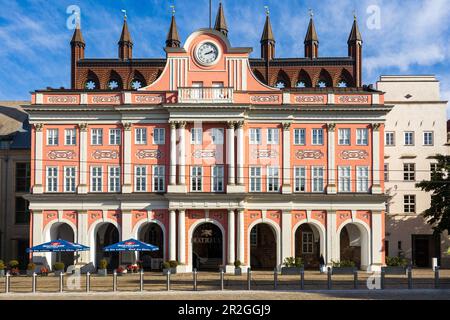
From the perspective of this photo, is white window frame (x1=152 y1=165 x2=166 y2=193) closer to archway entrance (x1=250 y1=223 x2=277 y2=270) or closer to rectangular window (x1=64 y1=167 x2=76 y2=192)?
rectangular window (x1=64 y1=167 x2=76 y2=192)

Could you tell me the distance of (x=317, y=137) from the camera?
4725 centimetres

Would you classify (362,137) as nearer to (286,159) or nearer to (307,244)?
(286,159)

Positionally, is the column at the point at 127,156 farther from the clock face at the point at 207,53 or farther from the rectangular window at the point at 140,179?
the clock face at the point at 207,53

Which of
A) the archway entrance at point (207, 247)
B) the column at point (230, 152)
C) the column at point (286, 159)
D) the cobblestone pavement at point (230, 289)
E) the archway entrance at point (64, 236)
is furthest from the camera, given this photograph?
the archway entrance at point (207, 247)

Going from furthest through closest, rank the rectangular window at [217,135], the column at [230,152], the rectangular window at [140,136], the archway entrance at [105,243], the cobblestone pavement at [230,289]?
the archway entrance at [105,243] → the rectangular window at [140,136] → the rectangular window at [217,135] → the column at [230,152] → the cobblestone pavement at [230,289]

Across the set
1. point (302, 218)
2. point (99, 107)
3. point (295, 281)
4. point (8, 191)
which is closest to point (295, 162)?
point (302, 218)

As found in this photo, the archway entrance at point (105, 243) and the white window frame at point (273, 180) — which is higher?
the white window frame at point (273, 180)

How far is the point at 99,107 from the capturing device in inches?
1839

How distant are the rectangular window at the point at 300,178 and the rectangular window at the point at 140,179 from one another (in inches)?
476

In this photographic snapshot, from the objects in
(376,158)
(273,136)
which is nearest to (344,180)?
(376,158)

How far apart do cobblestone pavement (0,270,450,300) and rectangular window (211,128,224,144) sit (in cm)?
1124

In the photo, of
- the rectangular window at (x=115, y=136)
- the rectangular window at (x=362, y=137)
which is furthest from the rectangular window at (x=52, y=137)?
the rectangular window at (x=362, y=137)

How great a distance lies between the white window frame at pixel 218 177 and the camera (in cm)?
4594

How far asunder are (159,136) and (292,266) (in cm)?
1466
